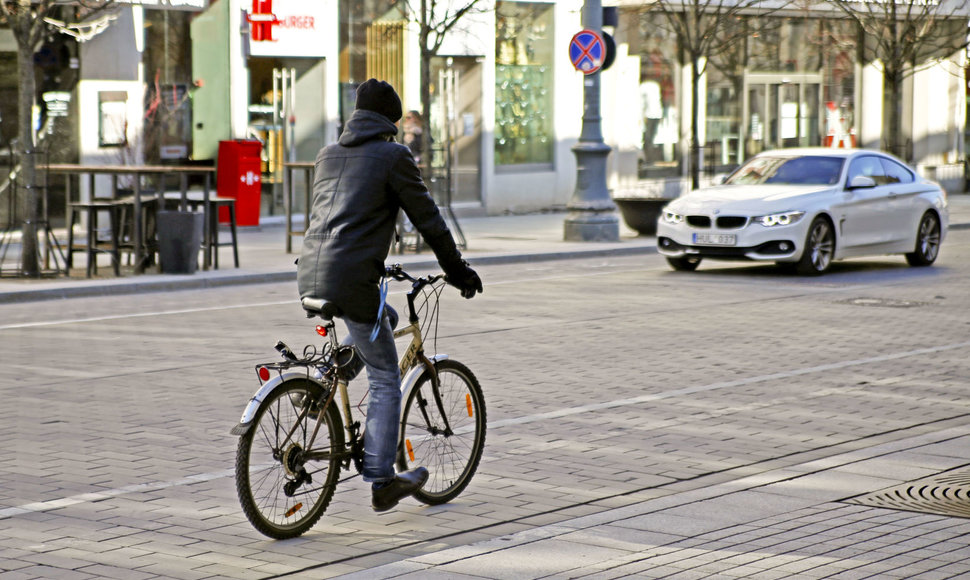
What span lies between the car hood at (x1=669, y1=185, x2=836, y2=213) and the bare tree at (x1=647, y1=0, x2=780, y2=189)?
25.2 ft

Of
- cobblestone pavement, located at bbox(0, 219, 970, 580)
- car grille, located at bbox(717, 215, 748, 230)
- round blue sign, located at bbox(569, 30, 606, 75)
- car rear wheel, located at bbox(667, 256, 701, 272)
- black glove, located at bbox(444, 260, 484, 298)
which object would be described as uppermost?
round blue sign, located at bbox(569, 30, 606, 75)

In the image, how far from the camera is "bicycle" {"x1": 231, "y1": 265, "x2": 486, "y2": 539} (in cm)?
562

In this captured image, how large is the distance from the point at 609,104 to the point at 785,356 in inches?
762

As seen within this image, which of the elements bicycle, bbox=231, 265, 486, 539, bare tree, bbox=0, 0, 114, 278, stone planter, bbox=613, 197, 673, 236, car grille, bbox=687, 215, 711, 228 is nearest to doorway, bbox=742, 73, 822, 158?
stone planter, bbox=613, 197, 673, 236

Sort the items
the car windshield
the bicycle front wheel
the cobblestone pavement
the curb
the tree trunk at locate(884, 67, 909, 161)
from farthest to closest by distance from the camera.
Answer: the tree trunk at locate(884, 67, 909, 161) < the car windshield < the curb < the bicycle front wheel < the cobblestone pavement

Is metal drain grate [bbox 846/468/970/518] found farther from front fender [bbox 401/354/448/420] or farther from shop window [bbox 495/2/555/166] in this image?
shop window [bbox 495/2/555/166]

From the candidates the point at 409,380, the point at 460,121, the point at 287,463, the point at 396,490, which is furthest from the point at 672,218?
the point at 287,463

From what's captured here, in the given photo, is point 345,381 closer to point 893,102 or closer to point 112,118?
point 112,118

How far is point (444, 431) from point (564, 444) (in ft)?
4.29

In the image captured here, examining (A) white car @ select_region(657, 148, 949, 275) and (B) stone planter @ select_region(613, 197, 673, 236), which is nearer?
Answer: (A) white car @ select_region(657, 148, 949, 275)

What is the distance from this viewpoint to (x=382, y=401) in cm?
591

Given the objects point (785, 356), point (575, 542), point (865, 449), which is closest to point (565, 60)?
point (785, 356)

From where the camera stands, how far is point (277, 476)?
5723 mm

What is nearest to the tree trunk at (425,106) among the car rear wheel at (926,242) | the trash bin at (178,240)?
the trash bin at (178,240)
